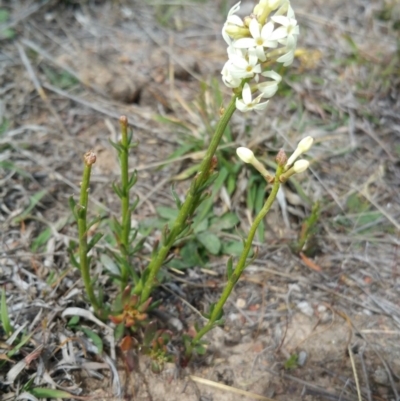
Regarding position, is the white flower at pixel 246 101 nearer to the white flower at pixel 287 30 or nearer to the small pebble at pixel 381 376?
the white flower at pixel 287 30

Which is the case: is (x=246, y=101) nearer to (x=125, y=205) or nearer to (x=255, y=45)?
(x=255, y=45)

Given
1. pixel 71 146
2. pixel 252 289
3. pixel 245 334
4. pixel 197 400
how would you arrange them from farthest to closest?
1. pixel 71 146
2. pixel 252 289
3. pixel 245 334
4. pixel 197 400

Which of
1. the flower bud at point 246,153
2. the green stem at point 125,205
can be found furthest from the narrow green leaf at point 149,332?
the flower bud at point 246,153

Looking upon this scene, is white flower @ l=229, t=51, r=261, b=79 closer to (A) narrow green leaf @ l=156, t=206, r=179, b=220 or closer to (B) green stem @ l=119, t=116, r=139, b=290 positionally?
(B) green stem @ l=119, t=116, r=139, b=290

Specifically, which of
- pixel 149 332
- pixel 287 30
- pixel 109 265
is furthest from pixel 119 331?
pixel 287 30

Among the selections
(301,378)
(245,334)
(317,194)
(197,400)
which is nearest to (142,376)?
(197,400)

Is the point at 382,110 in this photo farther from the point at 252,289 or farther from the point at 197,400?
the point at 197,400

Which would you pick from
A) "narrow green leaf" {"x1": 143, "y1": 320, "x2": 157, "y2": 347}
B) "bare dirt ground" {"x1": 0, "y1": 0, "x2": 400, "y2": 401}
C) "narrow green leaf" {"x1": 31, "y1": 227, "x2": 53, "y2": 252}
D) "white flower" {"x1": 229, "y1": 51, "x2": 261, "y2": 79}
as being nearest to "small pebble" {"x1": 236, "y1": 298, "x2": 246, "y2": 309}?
"bare dirt ground" {"x1": 0, "y1": 0, "x2": 400, "y2": 401}
